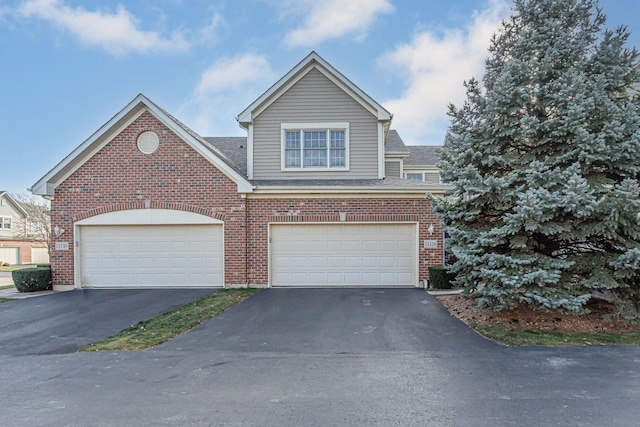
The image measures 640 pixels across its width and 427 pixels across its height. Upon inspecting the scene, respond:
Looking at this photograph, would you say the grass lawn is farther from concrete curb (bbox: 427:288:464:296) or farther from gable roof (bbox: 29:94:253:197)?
concrete curb (bbox: 427:288:464:296)

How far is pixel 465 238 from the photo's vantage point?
759 centimetres

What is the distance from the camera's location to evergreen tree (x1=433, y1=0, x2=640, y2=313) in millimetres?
6570

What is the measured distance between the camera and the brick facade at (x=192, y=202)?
11594mm

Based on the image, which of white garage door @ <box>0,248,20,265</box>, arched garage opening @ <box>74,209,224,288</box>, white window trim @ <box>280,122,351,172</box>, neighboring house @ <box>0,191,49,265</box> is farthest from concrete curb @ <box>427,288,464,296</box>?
white garage door @ <box>0,248,20,265</box>

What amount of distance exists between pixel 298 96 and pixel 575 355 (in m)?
11.3

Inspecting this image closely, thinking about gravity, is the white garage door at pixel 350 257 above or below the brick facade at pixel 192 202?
below

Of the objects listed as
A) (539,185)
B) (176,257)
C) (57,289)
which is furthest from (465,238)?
(57,289)

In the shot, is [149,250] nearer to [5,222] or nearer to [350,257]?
[350,257]

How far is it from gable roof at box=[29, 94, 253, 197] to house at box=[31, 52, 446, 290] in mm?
33

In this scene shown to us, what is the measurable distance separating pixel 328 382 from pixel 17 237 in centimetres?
4185

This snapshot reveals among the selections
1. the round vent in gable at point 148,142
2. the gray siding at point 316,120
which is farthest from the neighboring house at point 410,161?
the round vent in gable at point 148,142

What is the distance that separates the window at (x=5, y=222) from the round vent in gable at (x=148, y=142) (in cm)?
3411

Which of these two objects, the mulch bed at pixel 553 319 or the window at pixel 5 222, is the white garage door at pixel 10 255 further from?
the mulch bed at pixel 553 319

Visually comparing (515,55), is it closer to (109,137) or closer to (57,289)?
(109,137)
